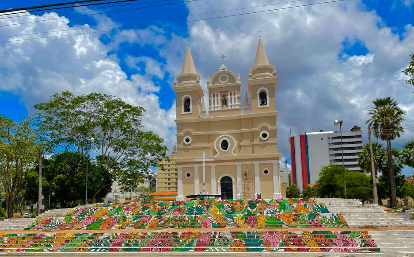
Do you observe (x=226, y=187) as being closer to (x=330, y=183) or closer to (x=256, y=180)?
(x=256, y=180)

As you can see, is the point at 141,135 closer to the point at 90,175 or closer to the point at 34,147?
the point at 90,175

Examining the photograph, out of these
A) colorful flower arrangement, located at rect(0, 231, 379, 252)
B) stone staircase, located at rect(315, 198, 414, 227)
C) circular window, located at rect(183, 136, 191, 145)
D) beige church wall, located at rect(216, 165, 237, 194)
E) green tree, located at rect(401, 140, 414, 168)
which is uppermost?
circular window, located at rect(183, 136, 191, 145)

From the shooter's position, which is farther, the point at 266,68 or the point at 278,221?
the point at 266,68

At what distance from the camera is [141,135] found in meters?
37.8

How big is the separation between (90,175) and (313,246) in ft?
81.6

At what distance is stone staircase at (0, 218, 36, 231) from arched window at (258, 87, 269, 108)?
73.8ft

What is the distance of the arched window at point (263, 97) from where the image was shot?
35000 mm

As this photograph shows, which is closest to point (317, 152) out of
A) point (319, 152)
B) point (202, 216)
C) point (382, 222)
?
point (319, 152)

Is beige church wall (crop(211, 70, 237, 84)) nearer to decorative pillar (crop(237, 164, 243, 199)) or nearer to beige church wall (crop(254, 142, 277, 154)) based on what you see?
beige church wall (crop(254, 142, 277, 154))

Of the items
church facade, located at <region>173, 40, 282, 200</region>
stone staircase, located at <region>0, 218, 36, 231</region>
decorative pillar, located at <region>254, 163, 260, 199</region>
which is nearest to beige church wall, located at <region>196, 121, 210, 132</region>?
church facade, located at <region>173, 40, 282, 200</region>

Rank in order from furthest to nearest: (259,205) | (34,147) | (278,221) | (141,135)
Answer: (141,135)
(34,147)
(259,205)
(278,221)

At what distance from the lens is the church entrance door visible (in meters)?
33.8

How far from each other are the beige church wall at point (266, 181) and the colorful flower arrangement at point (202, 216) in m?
7.38

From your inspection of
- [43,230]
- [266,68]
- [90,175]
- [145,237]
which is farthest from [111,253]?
[266,68]
